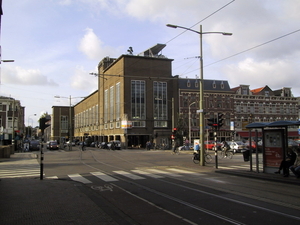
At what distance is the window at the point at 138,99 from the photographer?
211 ft

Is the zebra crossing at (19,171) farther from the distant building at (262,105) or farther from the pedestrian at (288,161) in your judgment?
the distant building at (262,105)

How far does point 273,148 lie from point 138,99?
51.5 metres

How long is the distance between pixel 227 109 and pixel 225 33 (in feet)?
172

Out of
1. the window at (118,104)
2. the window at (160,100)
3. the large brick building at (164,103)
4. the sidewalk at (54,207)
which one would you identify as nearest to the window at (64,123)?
the large brick building at (164,103)

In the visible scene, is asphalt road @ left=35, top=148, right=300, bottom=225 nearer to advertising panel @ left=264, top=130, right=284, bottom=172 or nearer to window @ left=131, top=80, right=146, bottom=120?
advertising panel @ left=264, top=130, right=284, bottom=172

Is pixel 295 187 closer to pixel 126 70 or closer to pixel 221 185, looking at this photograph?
pixel 221 185

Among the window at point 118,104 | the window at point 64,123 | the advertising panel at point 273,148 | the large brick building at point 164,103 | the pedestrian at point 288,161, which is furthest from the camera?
the window at point 64,123

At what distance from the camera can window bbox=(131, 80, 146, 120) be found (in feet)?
211

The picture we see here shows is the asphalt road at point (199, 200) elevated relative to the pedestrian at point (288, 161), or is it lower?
lower

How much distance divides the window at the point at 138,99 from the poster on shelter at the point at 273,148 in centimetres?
5053

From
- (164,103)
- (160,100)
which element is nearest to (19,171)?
(160,100)

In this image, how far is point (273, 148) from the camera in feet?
46.8

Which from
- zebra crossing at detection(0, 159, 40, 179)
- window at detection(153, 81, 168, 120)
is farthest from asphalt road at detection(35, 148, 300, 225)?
window at detection(153, 81, 168, 120)

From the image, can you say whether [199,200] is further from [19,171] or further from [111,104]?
[111,104]
